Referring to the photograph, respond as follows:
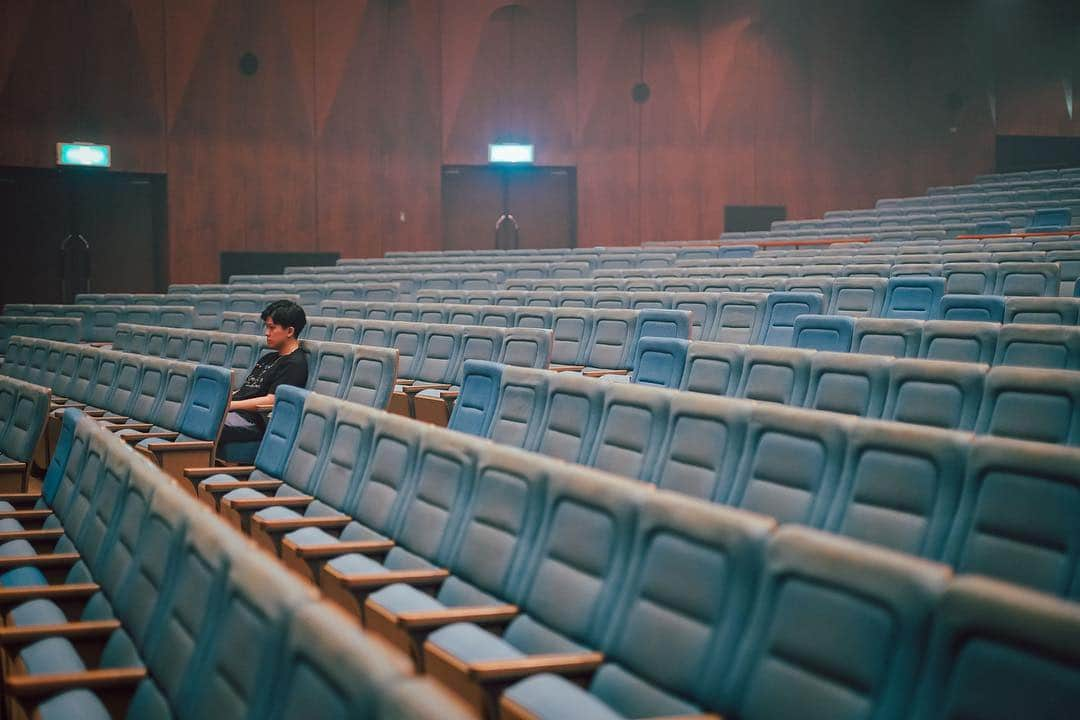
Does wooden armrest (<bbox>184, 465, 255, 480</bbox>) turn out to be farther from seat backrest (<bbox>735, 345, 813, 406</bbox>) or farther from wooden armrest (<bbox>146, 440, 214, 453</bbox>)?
seat backrest (<bbox>735, 345, 813, 406</bbox>)

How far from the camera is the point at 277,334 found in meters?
1.80

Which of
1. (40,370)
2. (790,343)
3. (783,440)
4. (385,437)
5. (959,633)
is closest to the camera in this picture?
(959,633)

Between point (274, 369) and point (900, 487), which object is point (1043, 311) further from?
point (274, 369)

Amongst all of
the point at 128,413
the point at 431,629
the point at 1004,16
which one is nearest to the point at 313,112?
the point at 128,413

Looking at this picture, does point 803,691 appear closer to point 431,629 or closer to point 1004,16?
point 431,629

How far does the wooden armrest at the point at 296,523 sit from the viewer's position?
1.05 meters

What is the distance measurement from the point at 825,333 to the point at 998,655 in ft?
3.83

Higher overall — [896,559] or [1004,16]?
[1004,16]

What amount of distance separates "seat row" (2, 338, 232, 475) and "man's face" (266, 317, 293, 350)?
155mm

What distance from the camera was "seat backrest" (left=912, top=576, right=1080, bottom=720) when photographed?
453 millimetres

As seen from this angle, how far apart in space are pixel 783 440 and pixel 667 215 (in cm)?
458

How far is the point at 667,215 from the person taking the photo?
539 cm

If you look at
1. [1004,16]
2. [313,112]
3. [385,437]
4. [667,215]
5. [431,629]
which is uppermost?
[1004,16]

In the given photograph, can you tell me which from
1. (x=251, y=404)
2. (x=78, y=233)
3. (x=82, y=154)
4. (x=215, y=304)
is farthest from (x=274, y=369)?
(x=78, y=233)
